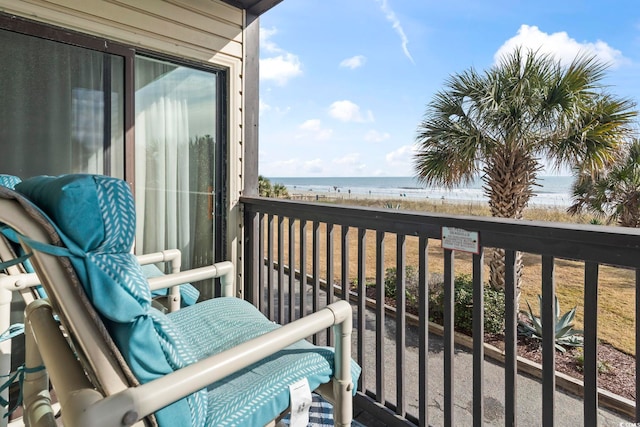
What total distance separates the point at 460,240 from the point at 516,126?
4101mm

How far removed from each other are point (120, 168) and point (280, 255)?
1189 mm

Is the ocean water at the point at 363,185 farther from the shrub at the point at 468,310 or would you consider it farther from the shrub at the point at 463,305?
the shrub at the point at 468,310

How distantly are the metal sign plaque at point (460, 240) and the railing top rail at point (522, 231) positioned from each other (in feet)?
0.06

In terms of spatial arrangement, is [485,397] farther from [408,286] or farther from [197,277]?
[408,286]

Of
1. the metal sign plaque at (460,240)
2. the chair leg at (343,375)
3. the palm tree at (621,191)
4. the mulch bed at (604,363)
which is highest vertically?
the palm tree at (621,191)

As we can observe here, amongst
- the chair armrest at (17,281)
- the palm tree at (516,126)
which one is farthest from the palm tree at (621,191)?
the chair armrest at (17,281)

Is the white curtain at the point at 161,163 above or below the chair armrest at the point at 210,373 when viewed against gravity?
above

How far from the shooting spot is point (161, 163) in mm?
2512

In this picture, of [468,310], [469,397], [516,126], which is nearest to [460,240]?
[469,397]

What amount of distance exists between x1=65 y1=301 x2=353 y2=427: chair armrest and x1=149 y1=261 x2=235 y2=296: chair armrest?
73cm

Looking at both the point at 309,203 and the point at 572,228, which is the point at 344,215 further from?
the point at 572,228

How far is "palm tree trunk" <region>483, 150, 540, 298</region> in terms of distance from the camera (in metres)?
5.01

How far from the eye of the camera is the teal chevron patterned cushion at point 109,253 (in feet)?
2.14

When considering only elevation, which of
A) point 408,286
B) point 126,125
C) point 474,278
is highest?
point 126,125
